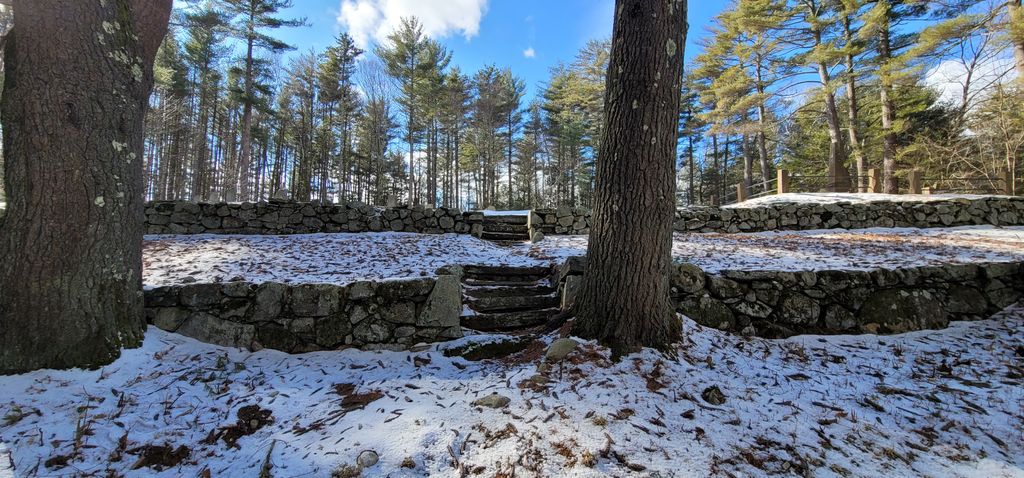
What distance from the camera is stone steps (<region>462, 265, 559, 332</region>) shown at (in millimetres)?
3703

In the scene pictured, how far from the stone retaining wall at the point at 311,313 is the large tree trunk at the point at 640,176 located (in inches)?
58.2

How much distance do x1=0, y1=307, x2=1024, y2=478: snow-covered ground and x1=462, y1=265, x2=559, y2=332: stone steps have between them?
27.8 inches

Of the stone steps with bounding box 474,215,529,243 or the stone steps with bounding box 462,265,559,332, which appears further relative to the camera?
the stone steps with bounding box 474,215,529,243

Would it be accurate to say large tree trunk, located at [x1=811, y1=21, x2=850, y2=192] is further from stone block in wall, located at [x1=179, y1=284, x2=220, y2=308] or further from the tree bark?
stone block in wall, located at [x1=179, y1=284, x2=220, y2=308]

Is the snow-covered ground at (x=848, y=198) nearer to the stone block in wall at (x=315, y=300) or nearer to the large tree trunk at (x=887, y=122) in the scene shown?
the large tree trunk at (x=887, y=122)

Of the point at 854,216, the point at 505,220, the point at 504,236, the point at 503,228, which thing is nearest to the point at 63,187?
the point at 504,236

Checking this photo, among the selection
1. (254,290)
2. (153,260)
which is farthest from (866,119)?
(153,260)

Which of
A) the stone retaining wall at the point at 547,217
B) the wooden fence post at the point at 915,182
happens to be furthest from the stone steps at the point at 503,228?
the wooden fence post at the point at 915,182

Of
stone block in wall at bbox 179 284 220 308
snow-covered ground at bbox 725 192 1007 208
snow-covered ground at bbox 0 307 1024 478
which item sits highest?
snow-covered ground at bbox 725 192 1007 208

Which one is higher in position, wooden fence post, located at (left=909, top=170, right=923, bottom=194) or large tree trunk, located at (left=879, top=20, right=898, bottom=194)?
large tree trunk, located at (left=879, top=20, right=898, bottom=194)

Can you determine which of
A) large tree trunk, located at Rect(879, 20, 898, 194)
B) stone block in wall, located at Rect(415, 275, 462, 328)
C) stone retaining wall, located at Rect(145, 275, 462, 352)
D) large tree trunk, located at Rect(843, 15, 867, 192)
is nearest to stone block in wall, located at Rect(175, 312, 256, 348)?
stone retaining wall, located at Rect(145, 275, 462, 352)

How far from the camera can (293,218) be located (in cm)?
780

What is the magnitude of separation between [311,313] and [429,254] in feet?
8.42

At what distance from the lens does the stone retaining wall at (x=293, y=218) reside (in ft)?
24.1
